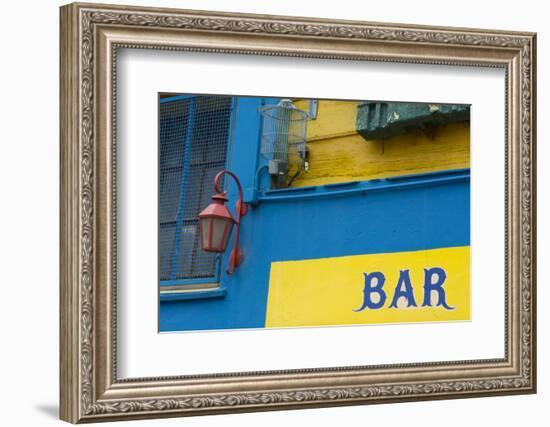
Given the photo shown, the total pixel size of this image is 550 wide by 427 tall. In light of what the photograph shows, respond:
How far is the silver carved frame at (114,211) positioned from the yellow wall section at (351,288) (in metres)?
0.15

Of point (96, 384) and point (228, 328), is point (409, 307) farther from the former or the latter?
point (96, 384)

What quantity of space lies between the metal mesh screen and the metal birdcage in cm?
12

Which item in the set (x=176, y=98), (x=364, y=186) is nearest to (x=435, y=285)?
(x=364, y=186)

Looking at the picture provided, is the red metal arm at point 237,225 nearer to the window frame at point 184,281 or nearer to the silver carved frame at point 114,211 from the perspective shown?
the window frame at point 184,281

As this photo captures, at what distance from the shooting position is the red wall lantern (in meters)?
3.53

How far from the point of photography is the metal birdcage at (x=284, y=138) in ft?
11.8

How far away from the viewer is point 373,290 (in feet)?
12.3

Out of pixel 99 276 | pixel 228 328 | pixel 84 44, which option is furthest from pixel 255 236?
pixel 84 44

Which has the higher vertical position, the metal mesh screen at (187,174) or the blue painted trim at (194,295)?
the metal mesh screen at (187,174)

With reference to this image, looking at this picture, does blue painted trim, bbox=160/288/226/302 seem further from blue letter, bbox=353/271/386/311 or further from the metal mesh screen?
blue letter, bbox=353/271/386/311

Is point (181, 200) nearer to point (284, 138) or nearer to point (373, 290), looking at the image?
point (284, 138)

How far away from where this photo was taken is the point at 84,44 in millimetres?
3301

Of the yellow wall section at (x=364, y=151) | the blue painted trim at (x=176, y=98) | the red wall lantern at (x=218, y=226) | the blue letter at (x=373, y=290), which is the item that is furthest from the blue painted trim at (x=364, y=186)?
the blue painted trim at (x=176, y=98)

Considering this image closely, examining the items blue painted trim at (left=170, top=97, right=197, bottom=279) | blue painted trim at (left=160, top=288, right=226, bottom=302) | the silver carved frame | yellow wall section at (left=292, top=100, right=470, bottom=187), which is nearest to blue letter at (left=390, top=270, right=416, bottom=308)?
the silver carved frame
